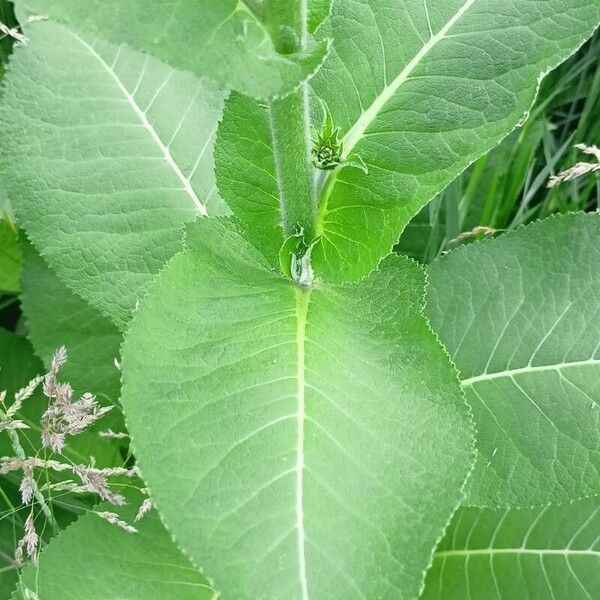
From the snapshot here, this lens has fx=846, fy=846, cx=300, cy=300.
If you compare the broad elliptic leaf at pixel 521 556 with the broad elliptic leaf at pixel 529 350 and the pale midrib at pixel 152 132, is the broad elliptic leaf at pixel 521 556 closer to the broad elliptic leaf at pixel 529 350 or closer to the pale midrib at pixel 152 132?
the broad elliptic leaf at pixel 529 350

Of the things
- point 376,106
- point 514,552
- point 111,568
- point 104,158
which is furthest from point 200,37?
point 514,552

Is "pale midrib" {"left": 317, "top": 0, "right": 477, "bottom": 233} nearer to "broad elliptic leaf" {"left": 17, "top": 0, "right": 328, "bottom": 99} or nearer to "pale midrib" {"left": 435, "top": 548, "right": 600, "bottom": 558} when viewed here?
"broad elliptic leaf" {"left": 17, "top": 0, "right": 328, "bottom": 99}

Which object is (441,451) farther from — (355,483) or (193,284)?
(193,284)

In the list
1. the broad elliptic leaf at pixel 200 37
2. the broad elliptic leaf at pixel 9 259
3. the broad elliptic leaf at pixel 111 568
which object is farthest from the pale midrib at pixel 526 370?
the broad elliptic leaf at pixel 9 259

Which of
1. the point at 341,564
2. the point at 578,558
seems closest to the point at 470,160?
the point at 341,564

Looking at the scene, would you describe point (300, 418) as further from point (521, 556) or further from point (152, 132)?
point (152, 132)

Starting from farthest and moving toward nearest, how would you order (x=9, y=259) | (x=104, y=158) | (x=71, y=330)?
(x=9, y=259), (x=71, y=330), (x=104, y=158)

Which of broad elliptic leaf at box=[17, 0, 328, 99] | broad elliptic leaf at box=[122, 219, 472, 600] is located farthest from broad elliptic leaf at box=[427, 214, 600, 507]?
broad elliptic leaf at box=[17, 0, 328, 99]

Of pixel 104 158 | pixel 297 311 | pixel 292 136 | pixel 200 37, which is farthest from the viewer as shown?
pixel 104 158
